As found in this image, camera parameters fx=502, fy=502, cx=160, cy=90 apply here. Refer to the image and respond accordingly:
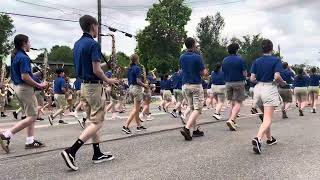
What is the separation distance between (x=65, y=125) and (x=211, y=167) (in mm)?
8607

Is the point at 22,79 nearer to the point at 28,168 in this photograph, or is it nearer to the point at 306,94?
the point at 28,168

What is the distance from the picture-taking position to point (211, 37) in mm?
101562

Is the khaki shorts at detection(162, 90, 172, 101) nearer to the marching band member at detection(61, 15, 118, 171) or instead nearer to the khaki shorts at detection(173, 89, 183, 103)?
the khaki shorts at detection(173, 89, 183, 103)

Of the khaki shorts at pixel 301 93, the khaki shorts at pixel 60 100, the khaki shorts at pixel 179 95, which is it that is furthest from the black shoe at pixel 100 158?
the khaki shorts at pixel 301 93

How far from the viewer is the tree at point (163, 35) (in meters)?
71.2

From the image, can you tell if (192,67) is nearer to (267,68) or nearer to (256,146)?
(267,68)

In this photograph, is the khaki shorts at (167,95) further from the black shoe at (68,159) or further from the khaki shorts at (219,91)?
the black shoe at (68,159)

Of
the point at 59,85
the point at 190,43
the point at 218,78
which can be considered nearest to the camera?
the point at 190,43

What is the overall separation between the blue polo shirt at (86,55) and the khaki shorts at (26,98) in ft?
6.41

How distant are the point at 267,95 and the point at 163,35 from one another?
208 ft

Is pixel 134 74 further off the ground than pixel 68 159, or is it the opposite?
pixel 134 74

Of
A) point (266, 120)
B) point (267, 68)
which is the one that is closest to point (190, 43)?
point (267, 68)

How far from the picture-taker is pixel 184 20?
241ft

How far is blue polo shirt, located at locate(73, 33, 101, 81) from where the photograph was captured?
24.5 feet
